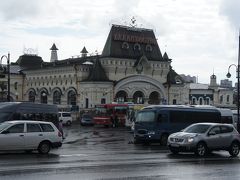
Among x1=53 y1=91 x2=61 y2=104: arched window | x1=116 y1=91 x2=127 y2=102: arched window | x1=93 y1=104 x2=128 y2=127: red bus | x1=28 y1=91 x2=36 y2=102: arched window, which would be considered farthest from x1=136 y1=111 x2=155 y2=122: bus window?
x1=28 y1=91 x2=36 y2=102: arched window

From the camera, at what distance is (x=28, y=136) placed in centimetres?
2231

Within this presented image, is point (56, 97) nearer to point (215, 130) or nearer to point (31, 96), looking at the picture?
point (31, 96)

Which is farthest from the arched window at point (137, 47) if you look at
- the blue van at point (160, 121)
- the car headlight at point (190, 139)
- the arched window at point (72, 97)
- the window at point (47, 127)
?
the car headlight at point (190, 139)

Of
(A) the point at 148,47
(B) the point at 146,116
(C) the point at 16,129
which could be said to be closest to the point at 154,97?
(A) the point at 148,47

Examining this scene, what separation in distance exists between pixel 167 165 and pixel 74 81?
70.3 meters

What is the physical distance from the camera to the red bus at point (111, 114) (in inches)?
2397

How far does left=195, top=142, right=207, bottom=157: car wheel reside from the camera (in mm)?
23016

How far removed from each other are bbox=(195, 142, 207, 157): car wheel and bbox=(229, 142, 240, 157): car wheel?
1608 mm

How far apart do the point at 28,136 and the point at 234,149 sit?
32.3ft

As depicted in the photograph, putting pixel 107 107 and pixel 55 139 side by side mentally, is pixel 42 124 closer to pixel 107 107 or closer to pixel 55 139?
pixel 55 139

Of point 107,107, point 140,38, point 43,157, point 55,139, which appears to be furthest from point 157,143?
point 140,38

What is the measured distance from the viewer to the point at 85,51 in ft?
366

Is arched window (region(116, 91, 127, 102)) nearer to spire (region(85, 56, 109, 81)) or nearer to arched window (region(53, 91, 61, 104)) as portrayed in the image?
spire (region(85, 56, 109, 81))

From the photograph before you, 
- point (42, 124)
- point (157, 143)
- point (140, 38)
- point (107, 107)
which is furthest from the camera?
point (140, 38)
